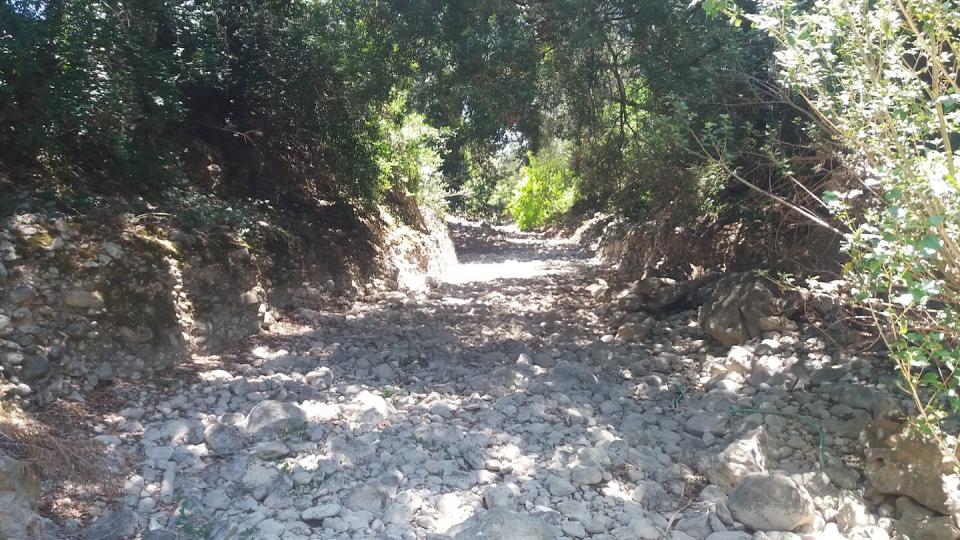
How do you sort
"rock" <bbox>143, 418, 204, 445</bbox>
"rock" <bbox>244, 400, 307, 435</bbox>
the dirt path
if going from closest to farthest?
1. the dirt path
2. "rock" <bbox>143, 418, 204, 445</bbox>
3. "rock" <bbox>244, 400, 307, 435</bbox>

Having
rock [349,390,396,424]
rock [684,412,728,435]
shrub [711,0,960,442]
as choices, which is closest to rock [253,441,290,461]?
rock [349,390,396,424]

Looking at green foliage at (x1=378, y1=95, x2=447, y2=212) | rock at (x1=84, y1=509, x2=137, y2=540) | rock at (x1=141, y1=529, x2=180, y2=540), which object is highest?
green foliage at (x1=378, y1=95, x2=447, y2=212)

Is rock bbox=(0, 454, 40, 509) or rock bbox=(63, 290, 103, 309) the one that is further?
rock bbox=(63, 290, 103, 309)

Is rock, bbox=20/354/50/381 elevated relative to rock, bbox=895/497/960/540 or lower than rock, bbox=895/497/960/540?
elevated

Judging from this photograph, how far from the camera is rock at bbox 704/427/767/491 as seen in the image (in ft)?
12.7

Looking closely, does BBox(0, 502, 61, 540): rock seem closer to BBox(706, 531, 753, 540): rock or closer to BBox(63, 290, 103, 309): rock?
BBox(63, 290, 103, 309): rock

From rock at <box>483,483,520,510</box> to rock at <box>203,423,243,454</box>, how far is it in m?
1.51

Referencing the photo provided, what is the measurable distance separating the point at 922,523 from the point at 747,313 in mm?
2924

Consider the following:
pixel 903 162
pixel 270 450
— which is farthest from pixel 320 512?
pixel 903 162

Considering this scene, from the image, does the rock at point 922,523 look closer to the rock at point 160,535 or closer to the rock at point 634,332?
the rock at point 634,332

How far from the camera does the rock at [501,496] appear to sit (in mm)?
3559

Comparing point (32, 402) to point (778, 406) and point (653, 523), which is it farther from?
point (778, 406)

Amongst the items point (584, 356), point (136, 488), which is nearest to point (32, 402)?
point (136, 488)

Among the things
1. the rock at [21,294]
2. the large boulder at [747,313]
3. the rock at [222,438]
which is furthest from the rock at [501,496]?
the large boulder at [747,313]
